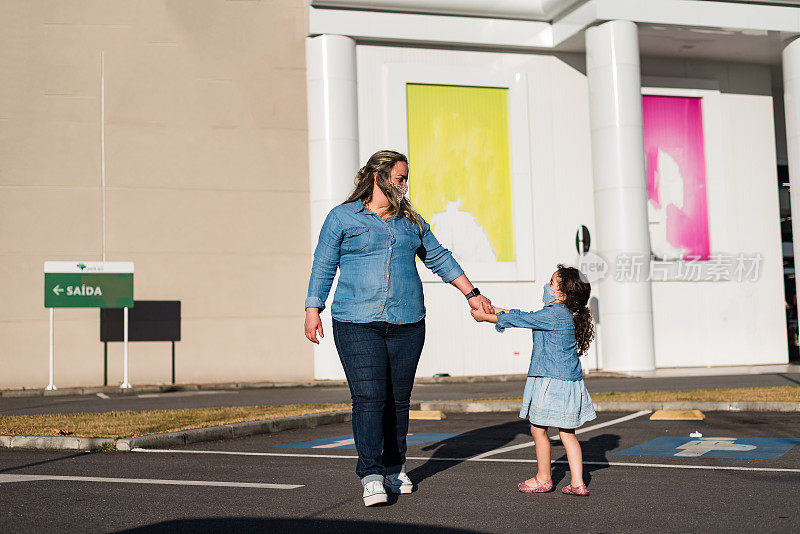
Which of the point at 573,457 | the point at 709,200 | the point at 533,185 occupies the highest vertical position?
the point at 533,185

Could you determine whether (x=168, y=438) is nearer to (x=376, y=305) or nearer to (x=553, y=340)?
(x=376, y=305)

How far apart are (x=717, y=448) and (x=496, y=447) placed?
5.88ft

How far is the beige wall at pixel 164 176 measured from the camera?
2158cm

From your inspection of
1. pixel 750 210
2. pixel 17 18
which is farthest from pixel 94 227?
pixel 750 210

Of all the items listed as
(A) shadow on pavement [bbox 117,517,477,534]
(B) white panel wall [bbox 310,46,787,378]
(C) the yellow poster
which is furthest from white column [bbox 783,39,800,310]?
(A) shadow on pavement [bbox 117,517,477,534]

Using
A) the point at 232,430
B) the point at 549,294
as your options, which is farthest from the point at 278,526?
the point at 232,430

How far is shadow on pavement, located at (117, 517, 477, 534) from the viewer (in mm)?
4637

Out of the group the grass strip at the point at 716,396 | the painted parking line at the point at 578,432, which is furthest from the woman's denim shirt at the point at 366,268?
the grass strip at the point at 716,396

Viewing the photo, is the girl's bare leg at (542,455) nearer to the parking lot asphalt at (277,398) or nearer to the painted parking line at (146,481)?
the painted parking line at (146,481)

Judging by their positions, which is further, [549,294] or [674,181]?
[674,181]

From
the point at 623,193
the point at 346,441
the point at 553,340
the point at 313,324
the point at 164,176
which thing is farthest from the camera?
the point at 623,193

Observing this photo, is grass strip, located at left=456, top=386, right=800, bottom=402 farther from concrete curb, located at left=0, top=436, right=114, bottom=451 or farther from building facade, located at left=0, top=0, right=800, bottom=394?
building facade, located at left=0, top=0, right=800, bottom=394

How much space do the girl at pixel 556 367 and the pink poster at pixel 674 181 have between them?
20424mm

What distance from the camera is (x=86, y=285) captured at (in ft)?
66.5
